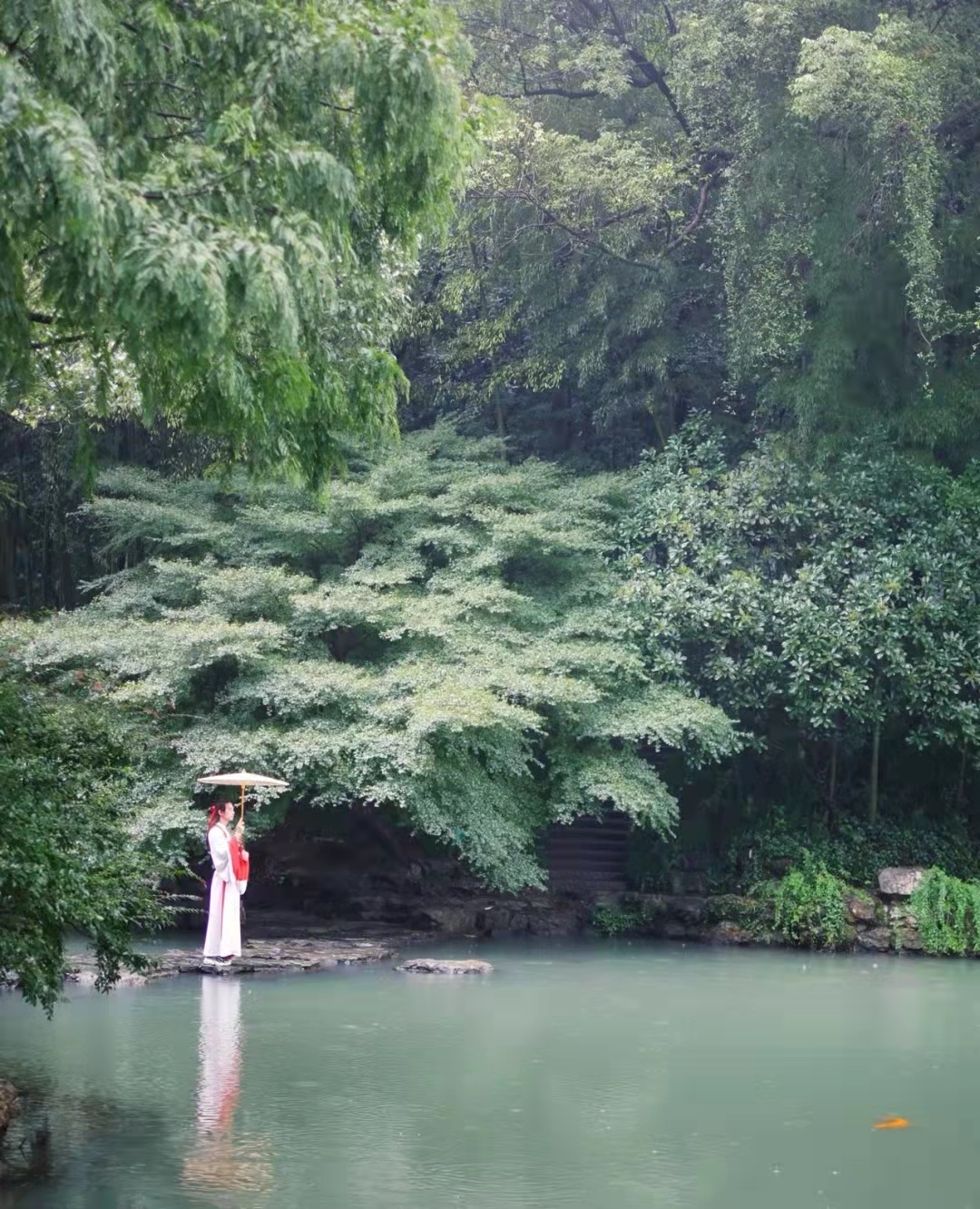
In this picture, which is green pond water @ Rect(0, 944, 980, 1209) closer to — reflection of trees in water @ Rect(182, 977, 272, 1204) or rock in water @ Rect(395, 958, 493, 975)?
reflection of trees in water @ Rect(182, 977, 272, 1204)

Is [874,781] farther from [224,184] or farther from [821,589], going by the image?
[224,184]

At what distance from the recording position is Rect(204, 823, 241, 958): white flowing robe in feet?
33.6

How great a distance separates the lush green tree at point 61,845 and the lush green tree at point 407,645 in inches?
189

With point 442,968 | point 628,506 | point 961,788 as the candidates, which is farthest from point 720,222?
point 442,968

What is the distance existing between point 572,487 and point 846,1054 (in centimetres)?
782

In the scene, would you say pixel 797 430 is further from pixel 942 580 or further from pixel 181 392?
pixel 181 392

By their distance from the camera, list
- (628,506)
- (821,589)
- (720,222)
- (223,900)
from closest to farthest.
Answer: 1. (223,900)
2. (821,589)
3. (720,222)
4. (628,506)

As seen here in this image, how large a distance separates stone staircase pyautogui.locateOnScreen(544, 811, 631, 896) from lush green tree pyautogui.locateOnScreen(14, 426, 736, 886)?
4.27ft

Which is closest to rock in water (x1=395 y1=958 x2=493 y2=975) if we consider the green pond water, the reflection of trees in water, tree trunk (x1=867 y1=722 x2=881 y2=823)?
the green pond water

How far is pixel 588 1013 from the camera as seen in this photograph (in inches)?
348

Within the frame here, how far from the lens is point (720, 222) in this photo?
1355 centimetres

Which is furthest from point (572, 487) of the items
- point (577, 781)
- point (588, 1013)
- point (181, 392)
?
point (181, 392)

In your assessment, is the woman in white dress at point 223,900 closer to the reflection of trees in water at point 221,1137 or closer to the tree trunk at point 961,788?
the reflection of trees in water at point 221,1137

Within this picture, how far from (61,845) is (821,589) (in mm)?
9035
